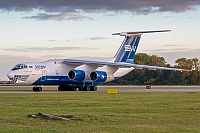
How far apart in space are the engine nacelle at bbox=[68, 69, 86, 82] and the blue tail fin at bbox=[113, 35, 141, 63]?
27.1ft

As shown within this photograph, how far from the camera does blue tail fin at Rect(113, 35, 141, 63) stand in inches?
2557

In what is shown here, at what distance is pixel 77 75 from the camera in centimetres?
5688

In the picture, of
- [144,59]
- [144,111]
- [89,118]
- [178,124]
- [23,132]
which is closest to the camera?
[23,132]

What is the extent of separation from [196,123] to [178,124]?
29.9 inches

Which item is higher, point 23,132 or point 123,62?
point 123,62

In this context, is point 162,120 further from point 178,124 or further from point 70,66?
point 70,66

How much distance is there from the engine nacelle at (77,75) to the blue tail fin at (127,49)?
27.1 feet

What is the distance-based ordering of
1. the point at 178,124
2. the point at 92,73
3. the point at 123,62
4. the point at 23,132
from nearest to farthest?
1. the point at 23,132
2. the point at 178,124
3. the point at 92,73
4. the point at 123,62

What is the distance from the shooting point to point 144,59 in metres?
126

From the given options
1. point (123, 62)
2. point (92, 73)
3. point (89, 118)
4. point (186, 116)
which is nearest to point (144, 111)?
point (186, 116)

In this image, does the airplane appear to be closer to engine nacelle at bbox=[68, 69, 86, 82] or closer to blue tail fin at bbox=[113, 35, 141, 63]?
engine nacelle at bbox=[68, 69, 86, 82]

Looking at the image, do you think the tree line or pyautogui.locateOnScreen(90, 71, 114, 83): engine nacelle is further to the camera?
the tree line

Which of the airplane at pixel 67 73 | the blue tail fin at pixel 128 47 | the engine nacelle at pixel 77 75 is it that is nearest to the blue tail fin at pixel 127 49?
the blue tail fin at pixel 128 47

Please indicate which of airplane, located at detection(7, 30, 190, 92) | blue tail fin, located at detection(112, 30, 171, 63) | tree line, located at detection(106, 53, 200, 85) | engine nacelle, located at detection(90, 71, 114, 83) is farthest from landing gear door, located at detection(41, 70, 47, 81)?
tree line, located at detection(106, 53, 200, 85)
